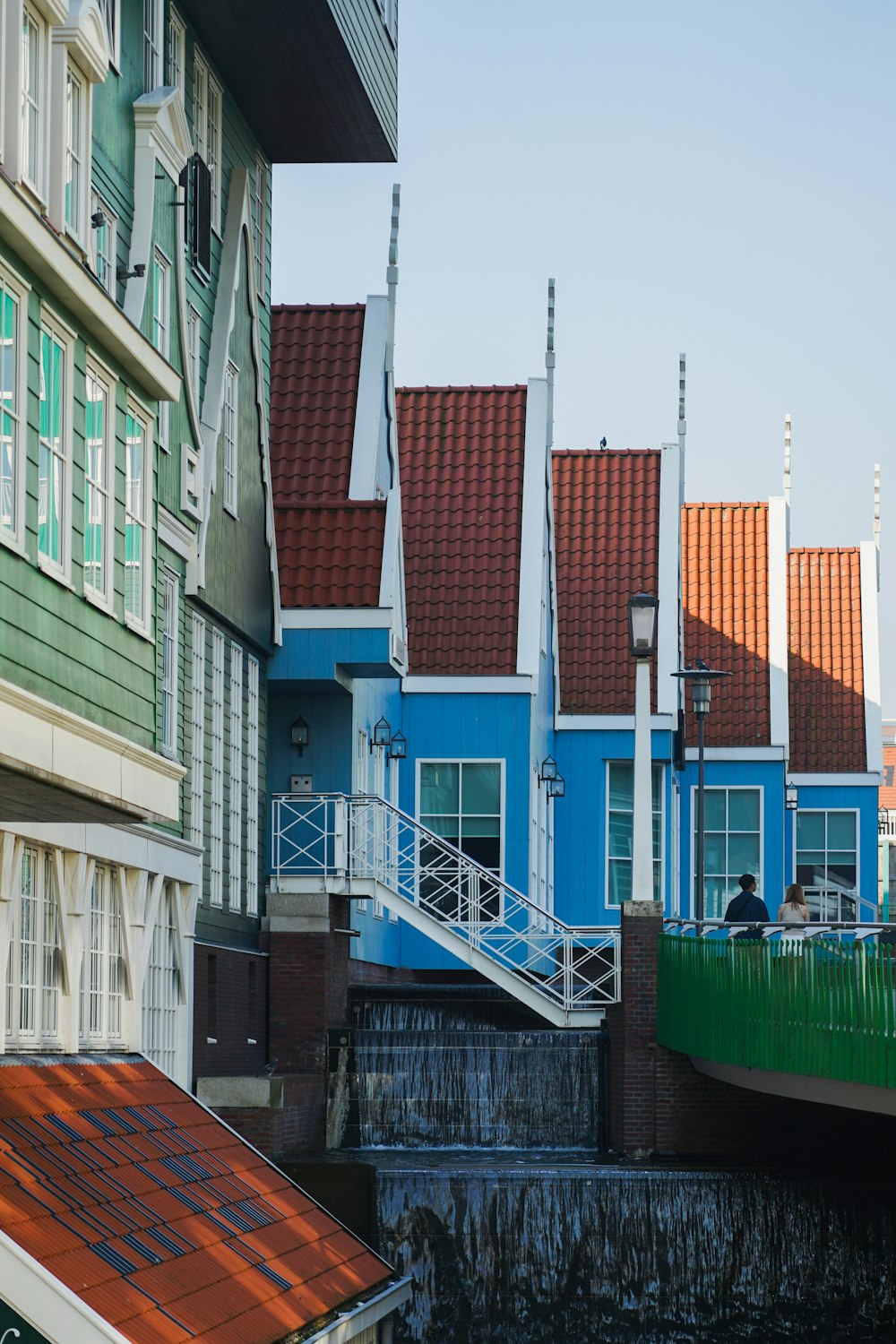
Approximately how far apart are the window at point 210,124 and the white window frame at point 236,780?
4543mm

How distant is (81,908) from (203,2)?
9395 millimetres

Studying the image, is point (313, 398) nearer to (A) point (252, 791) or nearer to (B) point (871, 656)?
(A) point (252, 791)

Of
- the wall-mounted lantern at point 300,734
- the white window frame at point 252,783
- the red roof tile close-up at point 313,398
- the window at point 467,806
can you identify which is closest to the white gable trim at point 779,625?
the window at point 467,806

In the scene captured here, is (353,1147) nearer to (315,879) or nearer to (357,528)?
(315,879)

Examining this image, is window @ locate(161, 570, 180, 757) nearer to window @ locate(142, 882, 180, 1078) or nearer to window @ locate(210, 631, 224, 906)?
window @ locate(142, 882, 180, 1078)

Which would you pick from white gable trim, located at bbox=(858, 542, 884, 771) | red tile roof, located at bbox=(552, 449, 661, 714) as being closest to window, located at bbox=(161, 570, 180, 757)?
red tile roof, located at bbox=(552, 449, 661, 714)

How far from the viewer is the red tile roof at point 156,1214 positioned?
42.7 ft

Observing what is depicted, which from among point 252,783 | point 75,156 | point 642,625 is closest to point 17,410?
point 75,156

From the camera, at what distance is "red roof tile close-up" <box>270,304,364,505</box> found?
2802cm

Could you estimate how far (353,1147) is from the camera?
81.2 ft

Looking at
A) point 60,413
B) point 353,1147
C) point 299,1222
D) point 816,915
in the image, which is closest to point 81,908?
point 299,1222

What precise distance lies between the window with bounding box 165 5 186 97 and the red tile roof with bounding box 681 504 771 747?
21.5 m

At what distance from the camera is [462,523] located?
3291cm

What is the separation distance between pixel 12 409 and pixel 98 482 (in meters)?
2.10
